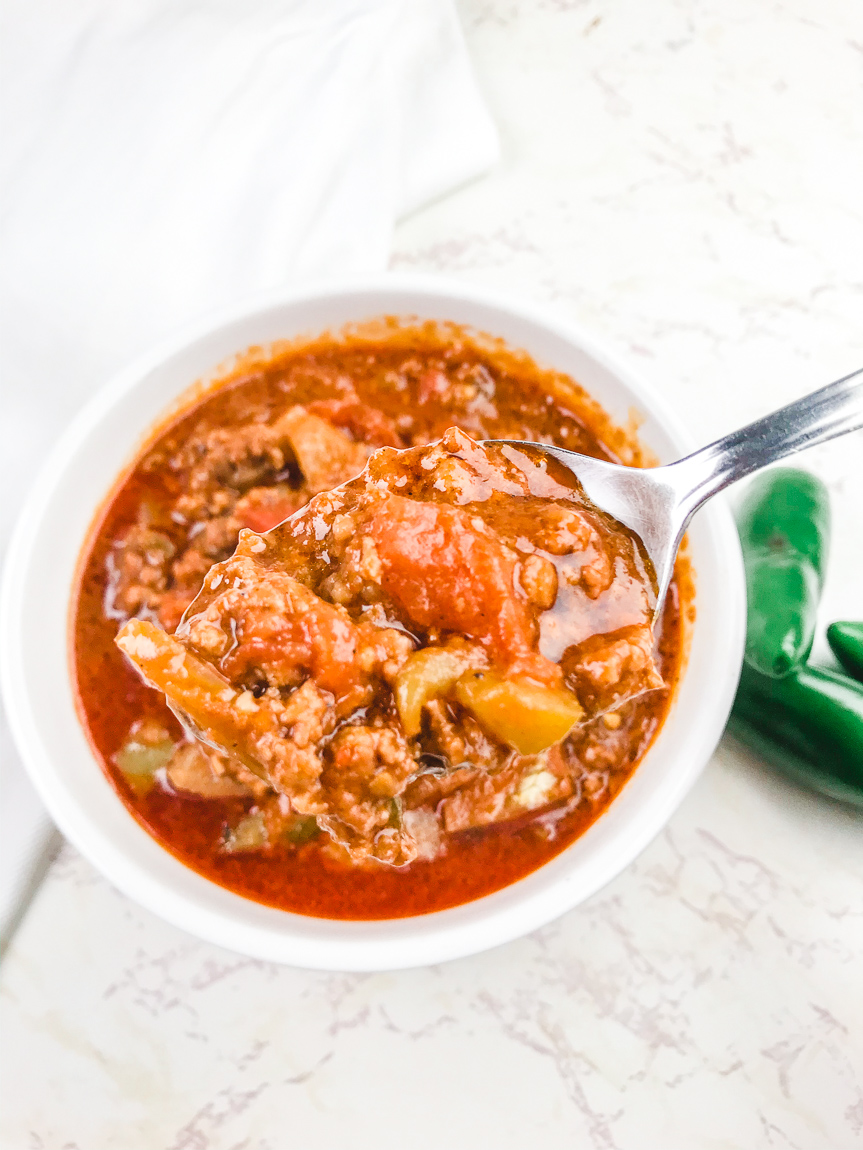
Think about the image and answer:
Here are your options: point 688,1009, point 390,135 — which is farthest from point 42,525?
point 688,1009

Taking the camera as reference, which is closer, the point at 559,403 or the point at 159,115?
the point at 559,403

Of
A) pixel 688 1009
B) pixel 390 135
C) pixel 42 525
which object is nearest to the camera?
pixel 42 525

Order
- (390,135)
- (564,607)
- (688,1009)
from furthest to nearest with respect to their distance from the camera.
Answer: (390,135)
(688,1009)
(564,607)

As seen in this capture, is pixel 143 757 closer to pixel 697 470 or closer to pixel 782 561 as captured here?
pixel 697 470

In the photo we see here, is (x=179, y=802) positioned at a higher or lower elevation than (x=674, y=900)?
higher

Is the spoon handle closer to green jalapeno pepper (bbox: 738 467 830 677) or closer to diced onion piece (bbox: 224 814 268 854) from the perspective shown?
green jalapeno pepper (bbox: 738 467 830 677)

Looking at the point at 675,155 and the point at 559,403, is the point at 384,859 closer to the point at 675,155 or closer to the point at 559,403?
the point at 559,403
